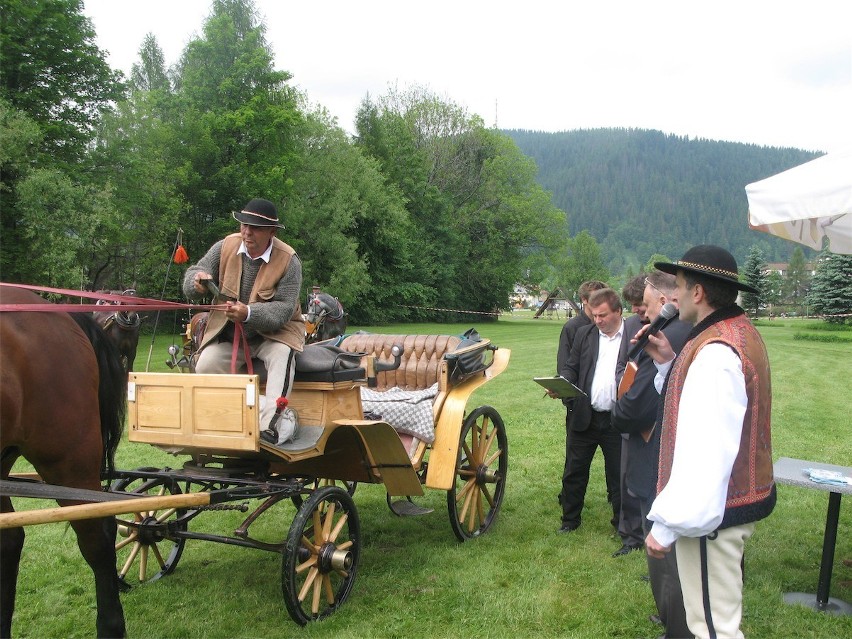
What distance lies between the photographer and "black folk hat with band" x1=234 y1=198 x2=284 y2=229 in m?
4.00

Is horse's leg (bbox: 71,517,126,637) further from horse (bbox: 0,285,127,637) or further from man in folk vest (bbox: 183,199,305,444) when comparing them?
man in folk vest (bbox: 183,199,305,444)

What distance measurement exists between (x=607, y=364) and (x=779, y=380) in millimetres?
12505

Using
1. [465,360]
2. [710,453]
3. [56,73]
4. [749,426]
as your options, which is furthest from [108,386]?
[56,73]

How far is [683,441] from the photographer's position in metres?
2.43

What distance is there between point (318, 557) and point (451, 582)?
1.04 meters

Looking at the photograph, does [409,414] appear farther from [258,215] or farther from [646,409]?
[258,215]

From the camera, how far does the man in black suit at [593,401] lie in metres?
5.35

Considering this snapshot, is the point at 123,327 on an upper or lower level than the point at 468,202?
lower

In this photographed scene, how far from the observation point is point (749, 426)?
2479 mm

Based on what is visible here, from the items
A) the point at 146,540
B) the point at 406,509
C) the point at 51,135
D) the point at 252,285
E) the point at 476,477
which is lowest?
the point at 406,509

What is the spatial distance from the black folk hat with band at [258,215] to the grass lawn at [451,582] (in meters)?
2.13

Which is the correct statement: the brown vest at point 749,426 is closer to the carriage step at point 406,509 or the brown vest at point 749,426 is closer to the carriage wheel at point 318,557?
the carriage wheel at point 318,557

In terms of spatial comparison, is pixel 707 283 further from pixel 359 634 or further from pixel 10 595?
pixel 10 595

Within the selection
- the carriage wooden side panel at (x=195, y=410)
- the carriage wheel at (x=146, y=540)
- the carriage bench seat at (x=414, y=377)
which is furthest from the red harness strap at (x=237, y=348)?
the carriage wheel at (x=146, y=540)
